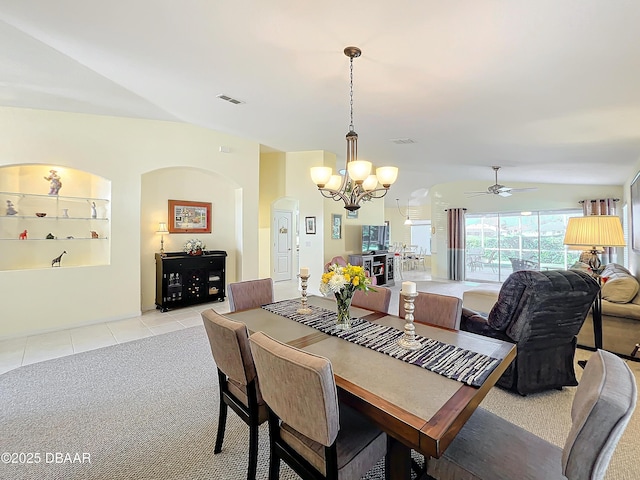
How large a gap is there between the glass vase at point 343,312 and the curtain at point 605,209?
7989 millimetres

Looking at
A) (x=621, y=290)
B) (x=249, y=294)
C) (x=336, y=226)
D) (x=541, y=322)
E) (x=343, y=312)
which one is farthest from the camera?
(x=336, y=226)

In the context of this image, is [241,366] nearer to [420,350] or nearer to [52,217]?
[420,350]

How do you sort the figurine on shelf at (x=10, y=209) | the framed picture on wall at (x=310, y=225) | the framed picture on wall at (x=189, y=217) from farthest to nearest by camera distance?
the framed picture on wall at (x=310, y=225) → the framed picture on wall at (x=189, y=217) → the figurine on shelf at (x=10, y=209)

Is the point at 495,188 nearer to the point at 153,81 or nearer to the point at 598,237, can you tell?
the point at 598,237

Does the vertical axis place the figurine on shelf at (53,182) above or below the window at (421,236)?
above

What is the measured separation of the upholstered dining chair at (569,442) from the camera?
954 millimetres

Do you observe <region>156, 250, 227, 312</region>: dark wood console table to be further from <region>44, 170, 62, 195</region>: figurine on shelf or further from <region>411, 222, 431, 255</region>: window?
<region>411, 222, 431, 255</region>: window

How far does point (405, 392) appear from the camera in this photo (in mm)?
1280

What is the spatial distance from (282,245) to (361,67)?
22.3 feet

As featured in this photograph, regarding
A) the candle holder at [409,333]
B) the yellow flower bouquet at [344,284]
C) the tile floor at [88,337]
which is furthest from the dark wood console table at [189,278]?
the candle holder at [409,333]

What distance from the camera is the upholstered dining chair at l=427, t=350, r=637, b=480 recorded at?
95 centimetres

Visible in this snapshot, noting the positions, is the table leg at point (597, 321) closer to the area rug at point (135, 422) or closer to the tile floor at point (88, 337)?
the area rug at point (135, 422)

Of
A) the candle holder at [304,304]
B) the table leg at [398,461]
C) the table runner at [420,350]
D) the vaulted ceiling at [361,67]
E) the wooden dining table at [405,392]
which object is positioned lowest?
the table leg at [398,461]

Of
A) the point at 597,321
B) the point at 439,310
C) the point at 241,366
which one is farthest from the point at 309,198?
the point at 241,366
